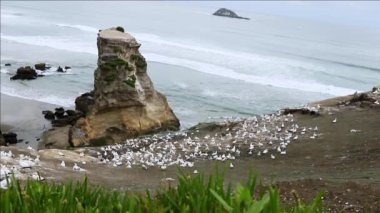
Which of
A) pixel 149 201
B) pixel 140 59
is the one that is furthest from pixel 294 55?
pixel 149 201

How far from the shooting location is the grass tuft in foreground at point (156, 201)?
2955 millimetres

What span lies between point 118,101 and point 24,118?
8.15m

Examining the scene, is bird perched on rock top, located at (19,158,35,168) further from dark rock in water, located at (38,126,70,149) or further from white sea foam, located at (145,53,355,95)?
white sea foam, located at (145,53,355,95)

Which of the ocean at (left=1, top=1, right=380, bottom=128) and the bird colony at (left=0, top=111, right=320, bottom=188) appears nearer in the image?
the bird colony at (left=0, top=111, right=320, bottom=188)

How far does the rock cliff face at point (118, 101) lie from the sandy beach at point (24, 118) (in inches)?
133

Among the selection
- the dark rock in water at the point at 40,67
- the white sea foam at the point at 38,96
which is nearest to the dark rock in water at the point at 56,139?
the white sea foam at the point at 38,96

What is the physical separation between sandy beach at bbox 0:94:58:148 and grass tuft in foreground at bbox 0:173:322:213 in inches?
928

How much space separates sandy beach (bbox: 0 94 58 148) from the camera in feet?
91.9

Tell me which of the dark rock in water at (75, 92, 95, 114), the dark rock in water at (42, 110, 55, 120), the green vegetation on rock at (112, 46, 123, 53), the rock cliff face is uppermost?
the green vegetation on rock at (112, 46, 123, 53)

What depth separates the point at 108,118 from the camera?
2502 centimetres

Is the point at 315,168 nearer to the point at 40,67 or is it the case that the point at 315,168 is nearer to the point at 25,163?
the point at 25,163

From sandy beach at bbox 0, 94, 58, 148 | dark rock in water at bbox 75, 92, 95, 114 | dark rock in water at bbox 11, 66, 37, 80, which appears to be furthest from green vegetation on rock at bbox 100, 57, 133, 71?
dark rock in water at bbox 11, 66, 37, 80

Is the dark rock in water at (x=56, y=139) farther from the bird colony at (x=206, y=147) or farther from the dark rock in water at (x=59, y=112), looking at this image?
the bird colony at (x=206, y=147)

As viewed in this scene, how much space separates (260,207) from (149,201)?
71 cm
